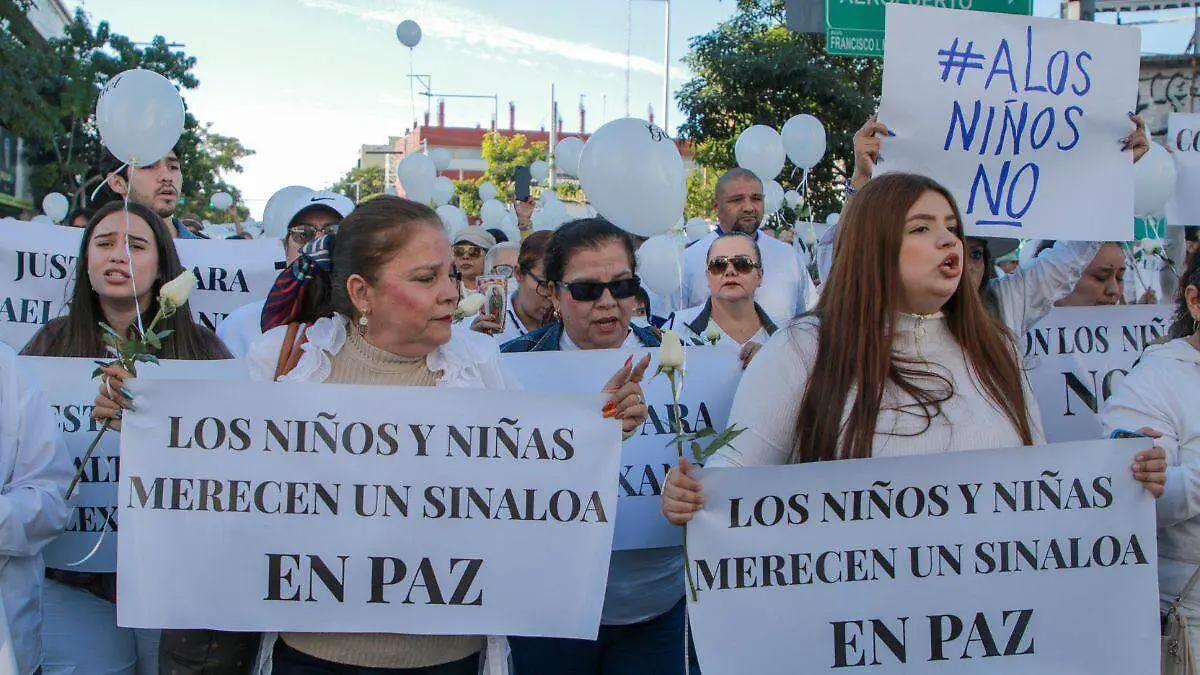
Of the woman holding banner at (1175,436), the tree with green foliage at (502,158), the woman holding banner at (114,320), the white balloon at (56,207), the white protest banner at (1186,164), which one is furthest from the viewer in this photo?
the tree with green foliage at (502,158)

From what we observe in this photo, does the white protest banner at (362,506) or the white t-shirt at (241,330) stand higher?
the white t-shirt at (241,330)

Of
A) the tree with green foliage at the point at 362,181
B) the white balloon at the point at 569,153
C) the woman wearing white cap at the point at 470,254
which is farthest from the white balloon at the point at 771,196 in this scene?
the tree with green foliage at the point at 362,181

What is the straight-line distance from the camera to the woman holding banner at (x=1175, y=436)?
118 inches

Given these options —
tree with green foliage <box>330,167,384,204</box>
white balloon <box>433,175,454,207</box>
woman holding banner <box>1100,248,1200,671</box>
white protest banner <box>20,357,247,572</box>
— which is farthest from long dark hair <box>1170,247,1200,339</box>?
tree with green foliage <box>330,167,384,204</box>

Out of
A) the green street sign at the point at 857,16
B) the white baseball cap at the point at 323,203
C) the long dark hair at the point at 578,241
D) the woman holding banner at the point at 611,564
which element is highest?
the green street sign at the point at 857,16

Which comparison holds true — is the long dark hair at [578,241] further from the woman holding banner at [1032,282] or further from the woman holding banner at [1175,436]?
the woman holding banner at [1175,436]

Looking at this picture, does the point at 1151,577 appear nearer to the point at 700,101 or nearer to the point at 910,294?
the point at 910,294

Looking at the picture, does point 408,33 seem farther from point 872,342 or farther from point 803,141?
point 872,342

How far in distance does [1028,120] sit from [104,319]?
3.38m

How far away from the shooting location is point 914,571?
276cm

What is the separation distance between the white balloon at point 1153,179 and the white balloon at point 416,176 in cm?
649

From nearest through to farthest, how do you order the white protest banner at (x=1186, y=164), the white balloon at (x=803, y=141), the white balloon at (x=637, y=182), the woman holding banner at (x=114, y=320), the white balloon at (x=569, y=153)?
the woman holding banner at (x=114, y=320) → the white balloon at (x=637, y=182) → the white protest banner at (x=1186, y=164) → the white balloon at (x=803, y=141) → the white balloon at (x=569, y=153)

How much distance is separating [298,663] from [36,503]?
84 centimetres

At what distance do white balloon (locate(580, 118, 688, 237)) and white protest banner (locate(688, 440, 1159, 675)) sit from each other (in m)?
1.27
